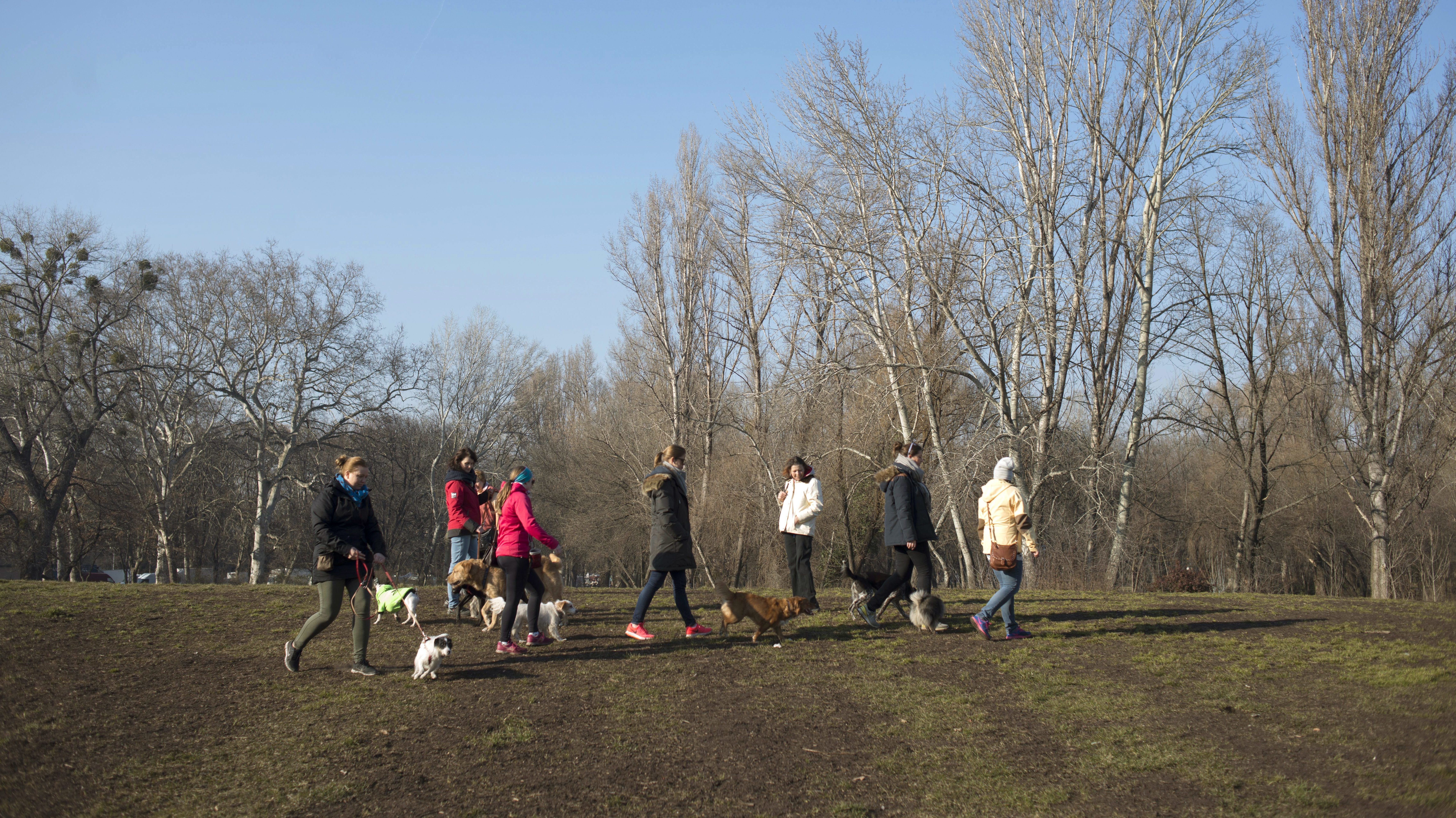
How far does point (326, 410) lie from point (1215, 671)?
3333cm

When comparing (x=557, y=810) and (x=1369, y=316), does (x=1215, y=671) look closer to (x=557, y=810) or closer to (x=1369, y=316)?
(x=557, y=810)

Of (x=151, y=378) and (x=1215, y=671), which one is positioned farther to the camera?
(x=151, y=378)

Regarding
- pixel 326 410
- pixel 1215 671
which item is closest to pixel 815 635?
pixel 1215 671

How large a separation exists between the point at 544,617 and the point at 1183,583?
1742 centimetres

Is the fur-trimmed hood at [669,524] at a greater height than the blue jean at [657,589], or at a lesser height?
greater

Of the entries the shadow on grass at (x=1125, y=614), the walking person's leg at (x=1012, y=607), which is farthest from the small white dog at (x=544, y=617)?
the shadow on grass at (x=1125, y=614)

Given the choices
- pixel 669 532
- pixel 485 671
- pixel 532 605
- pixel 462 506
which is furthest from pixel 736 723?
pixel 462 506

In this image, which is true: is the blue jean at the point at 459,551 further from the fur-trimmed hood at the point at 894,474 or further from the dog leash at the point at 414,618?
the fur-trimmed hood at the point at 894,474

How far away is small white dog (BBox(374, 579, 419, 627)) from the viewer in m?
8.18

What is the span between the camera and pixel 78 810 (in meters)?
3.76

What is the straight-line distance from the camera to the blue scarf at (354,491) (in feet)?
20.2

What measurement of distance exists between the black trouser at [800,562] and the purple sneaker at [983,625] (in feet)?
5.44

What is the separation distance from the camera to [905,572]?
8.20m

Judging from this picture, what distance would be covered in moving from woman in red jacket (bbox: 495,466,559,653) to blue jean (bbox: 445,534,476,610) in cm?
180
